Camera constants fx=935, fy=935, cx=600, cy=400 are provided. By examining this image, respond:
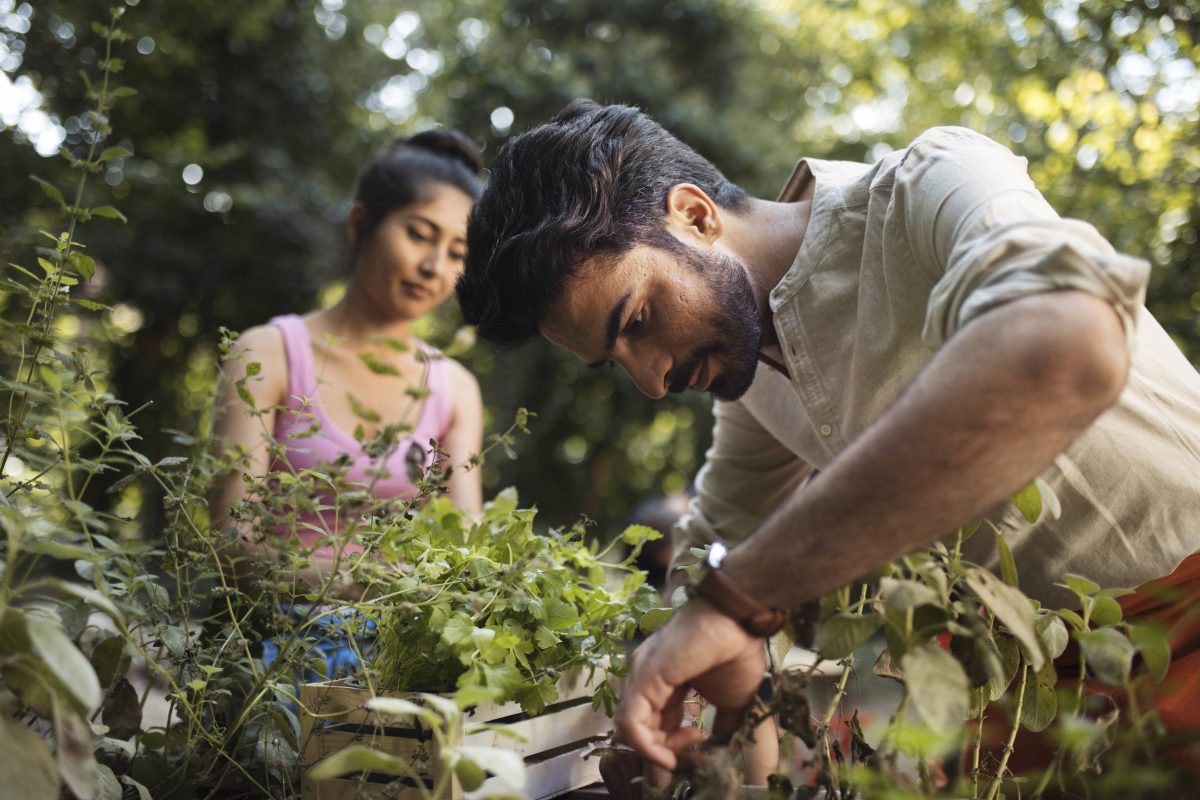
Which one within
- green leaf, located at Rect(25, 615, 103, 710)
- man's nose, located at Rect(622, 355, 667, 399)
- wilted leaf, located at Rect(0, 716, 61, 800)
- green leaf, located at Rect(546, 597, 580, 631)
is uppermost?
green leaf, located at Rect(25, 615, 103, 710)

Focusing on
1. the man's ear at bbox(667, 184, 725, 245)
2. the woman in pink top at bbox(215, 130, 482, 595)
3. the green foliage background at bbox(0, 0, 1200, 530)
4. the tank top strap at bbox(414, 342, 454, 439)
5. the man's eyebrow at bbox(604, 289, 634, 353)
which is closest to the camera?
the man's eyebrow at bbox(604, 289, 634, 353)

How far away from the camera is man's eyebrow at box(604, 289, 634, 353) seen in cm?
143

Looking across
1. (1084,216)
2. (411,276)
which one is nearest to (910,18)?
(1084,216)

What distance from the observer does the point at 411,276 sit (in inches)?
114

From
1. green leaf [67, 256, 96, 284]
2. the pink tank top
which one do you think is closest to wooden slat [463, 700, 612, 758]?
green leaf [67, 256, 96, 284]

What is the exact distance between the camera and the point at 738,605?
2.79 ft

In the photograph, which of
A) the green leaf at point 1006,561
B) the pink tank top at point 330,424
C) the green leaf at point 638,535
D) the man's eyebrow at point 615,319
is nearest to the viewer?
the green leaf at point 1006,561

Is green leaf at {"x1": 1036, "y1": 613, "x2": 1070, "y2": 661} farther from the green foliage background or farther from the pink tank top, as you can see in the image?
the green foliage background

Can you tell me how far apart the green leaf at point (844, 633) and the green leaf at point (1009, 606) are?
9 cm

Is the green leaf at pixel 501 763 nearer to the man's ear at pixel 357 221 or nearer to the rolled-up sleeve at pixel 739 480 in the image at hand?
the rolled-up sleeve at pixel 739 480

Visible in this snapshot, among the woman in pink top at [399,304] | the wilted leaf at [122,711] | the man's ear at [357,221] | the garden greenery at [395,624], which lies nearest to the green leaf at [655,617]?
the garden greenery at [395,624]

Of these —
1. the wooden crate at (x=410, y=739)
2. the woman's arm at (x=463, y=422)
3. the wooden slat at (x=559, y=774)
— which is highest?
the wooden crate at (x=410, y=739)

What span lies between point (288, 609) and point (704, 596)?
0.63 meters

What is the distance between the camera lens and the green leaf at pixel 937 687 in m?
0.74
